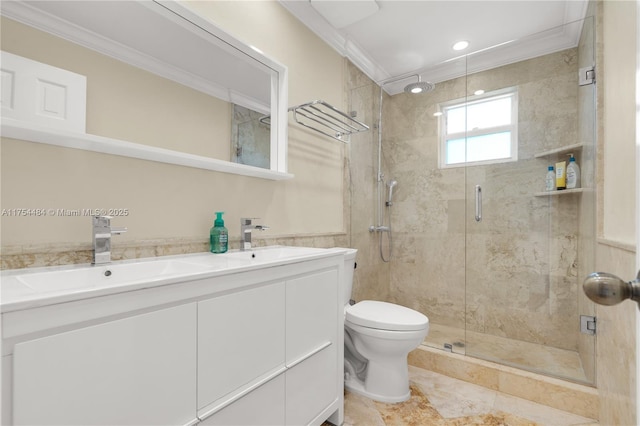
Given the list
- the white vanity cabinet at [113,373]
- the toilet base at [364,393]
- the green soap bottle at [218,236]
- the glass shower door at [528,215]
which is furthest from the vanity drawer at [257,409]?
the glass shower door at [528,215]

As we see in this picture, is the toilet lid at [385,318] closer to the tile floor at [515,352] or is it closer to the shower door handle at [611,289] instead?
the tile floor at [515,352]

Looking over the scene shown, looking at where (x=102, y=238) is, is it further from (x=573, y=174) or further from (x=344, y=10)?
(x=573, y=174)

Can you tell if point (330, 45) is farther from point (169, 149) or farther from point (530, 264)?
point (530, 264)

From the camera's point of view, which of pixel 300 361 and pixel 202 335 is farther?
pixel 300 361

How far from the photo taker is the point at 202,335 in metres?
0.89

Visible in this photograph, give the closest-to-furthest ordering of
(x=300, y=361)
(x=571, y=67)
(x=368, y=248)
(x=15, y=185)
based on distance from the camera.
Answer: (x=15, y=185) → (x=300, y=361) → (x=571, y=67) → (x=368, y=248)

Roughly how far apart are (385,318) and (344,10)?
6.32 ft

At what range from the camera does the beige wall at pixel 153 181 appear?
3.05 feet

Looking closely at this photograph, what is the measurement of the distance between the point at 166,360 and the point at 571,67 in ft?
9.70

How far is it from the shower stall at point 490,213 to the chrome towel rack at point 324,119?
22cm

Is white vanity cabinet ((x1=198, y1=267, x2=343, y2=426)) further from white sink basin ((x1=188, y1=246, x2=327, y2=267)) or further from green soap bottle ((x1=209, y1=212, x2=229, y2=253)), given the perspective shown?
green soap bottle ((x1=209, y1=212, x2=229, y2=253))

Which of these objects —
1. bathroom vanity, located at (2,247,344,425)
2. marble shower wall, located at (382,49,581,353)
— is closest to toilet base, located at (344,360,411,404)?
bathroom vanity, located at (2,247,344,425)

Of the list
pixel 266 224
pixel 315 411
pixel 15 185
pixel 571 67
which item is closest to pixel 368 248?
pixel 266 224

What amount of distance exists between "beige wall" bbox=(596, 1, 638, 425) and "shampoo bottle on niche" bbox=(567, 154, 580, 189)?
0.48 m
